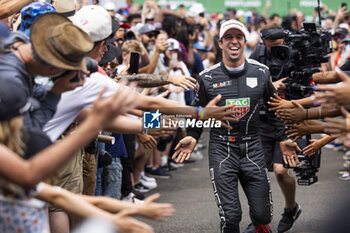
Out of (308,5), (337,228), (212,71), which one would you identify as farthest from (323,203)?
(308,5)

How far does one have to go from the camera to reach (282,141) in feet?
21.0

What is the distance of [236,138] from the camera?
19.4 ft

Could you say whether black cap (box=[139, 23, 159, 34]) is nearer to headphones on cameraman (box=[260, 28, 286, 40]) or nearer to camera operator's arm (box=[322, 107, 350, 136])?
headphones on cameraman (box=[260, 28, 286, 40])

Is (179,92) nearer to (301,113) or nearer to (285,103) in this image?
(285,103)

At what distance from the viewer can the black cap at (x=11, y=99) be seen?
122 inches

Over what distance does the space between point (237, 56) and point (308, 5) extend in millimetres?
22162

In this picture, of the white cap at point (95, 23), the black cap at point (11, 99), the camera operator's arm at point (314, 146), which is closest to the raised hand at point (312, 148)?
the camera operator's arm at point (314, 146)

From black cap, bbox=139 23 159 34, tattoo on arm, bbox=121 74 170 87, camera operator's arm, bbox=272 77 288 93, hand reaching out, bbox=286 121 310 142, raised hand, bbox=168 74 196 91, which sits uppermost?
raised hand, bbox=168 74 196 91

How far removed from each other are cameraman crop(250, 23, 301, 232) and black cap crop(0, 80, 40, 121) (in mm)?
4142

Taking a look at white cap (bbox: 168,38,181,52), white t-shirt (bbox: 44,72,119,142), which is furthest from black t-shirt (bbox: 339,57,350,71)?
white cap (bbox: 168,38,181,52)

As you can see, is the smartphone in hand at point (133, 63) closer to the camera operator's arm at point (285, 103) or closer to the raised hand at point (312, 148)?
the camera operator's arm at point (285, 103)

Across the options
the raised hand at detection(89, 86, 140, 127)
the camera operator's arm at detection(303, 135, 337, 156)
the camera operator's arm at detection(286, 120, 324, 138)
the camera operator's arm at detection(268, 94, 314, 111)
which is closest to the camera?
the raised hand at detection(89, 86, 140, 127)

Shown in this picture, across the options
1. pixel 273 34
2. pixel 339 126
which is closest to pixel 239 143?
pixel 339 126

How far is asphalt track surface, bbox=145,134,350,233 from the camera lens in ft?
23.8
